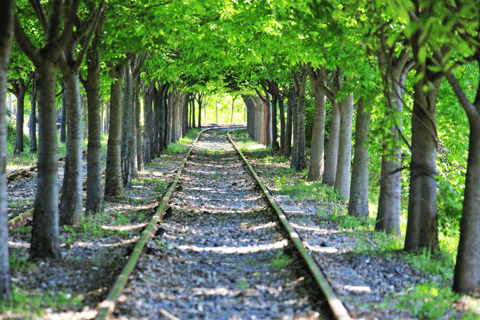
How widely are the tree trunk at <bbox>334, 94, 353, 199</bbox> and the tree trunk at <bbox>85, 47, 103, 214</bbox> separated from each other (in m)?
6.26

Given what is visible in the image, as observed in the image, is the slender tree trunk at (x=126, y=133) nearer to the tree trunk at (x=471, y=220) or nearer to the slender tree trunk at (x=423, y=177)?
the slender tree trunk at (x=423, y=177)

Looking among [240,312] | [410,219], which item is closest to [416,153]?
[410,219]

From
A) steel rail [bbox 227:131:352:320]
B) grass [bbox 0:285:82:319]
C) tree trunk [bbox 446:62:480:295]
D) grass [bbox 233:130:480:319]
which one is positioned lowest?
grass [bbox 233:130:480:319]

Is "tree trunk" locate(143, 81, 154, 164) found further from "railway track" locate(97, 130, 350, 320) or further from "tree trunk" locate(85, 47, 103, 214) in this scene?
"tree trunk" locate(85, 47, 103, 214)

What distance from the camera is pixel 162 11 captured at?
10.4 meters

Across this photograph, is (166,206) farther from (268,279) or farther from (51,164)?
(268,279)

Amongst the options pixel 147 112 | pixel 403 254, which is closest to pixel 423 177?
pixel 403 254

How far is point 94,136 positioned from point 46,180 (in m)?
3.69

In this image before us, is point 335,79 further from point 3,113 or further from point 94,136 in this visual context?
point 3,113

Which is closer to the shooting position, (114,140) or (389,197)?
(389,197)

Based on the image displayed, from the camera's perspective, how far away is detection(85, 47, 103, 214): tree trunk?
33.9 ft

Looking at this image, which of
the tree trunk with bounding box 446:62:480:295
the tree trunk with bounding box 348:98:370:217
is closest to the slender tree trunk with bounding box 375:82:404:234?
the tree trunk with bounding box 348:98:370:217

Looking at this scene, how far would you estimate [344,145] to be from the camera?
13.4m

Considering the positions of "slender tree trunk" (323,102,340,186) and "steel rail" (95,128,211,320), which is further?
"slender tree trunk" (323,102,340,186)
